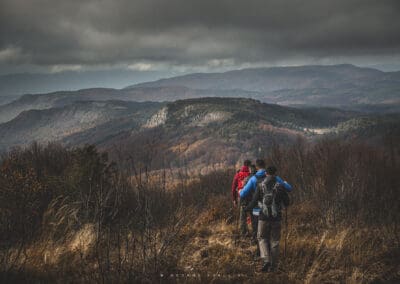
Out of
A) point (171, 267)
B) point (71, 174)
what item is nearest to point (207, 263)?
point (171, 267)

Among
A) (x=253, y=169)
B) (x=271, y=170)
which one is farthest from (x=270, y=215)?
(x=253, y=169)

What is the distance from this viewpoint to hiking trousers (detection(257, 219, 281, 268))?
627 centimetres

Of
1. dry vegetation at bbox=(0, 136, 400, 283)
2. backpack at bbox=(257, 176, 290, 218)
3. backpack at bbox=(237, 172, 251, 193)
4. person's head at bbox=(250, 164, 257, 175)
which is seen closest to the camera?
dry vegetation at bbox=(0, 136, 400, 283)

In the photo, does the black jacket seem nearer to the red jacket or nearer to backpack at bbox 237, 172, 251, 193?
backpack at bbox 237, 172, 251, 193

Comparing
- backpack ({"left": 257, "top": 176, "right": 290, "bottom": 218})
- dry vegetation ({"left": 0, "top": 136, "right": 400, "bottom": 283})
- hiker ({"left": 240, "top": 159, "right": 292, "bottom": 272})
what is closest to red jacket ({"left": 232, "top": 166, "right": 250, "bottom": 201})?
dry vegetation ({"left": 0, "top": 136, "right": 400, "bottom": 283})

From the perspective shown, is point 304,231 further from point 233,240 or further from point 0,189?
point 0,189

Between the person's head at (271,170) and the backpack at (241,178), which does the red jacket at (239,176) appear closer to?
the backpack at (241,178)

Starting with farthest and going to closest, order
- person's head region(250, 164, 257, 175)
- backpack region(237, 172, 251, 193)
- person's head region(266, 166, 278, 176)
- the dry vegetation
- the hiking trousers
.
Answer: backpack region(237, 172, 251, 193) < person's head region(250, 164, 257, 175) < person's head region(266, 166, 278, 176) < the hiking trousers < the dry vegetation

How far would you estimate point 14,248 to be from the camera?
573 cm

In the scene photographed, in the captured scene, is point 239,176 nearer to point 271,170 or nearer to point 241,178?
point 241,178

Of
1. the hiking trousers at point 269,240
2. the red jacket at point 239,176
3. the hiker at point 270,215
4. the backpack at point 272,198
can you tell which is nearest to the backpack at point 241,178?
the red jacket at point 239,176

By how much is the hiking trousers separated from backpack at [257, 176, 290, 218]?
22cm

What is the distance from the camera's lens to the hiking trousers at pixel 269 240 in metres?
6.27

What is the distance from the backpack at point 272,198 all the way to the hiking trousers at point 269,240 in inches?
8.5
